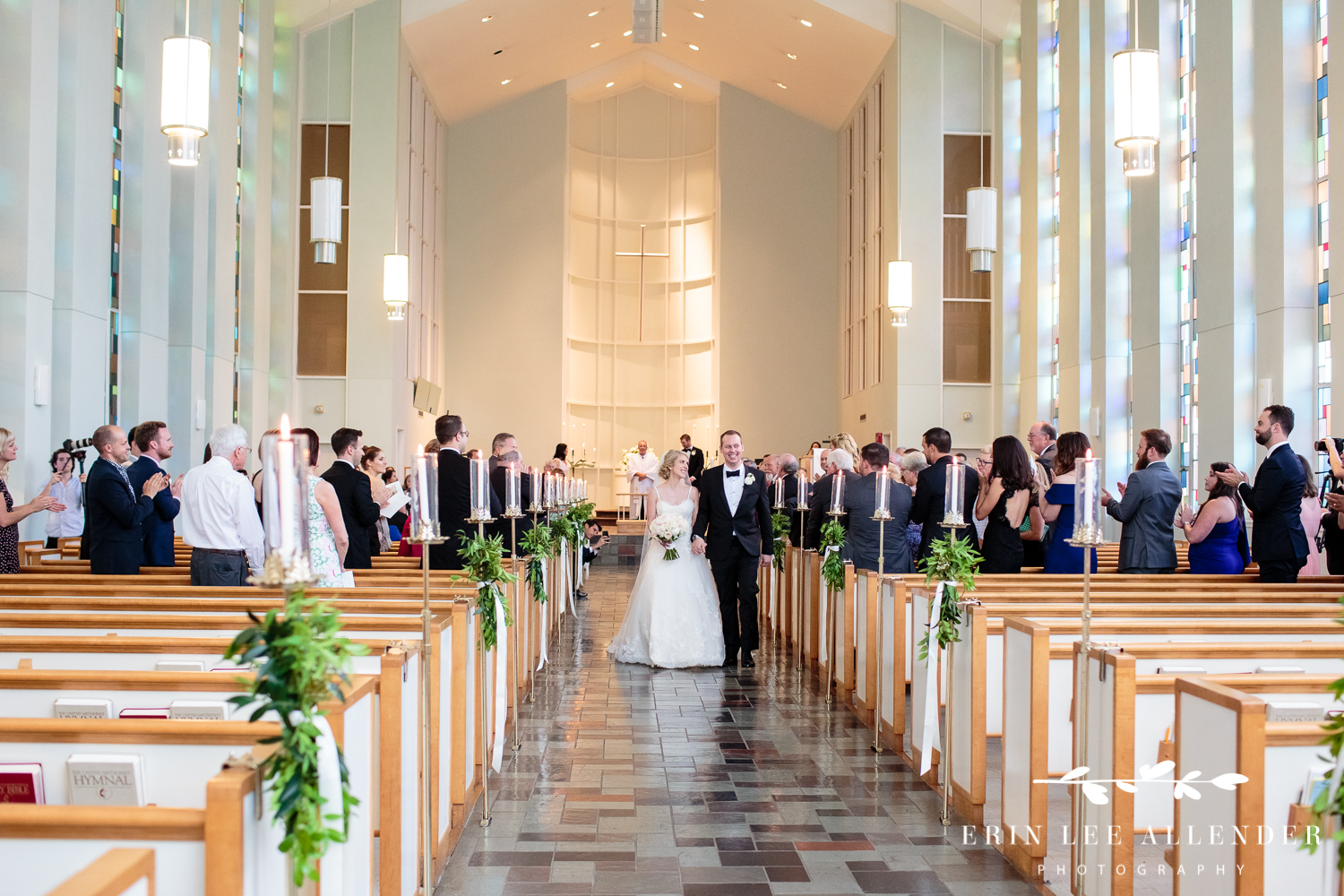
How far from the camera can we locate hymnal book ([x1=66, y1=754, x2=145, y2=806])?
89.2 inches

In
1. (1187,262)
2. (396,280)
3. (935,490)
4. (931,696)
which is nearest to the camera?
(931,696)

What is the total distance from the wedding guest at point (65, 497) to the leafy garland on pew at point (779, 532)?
5.08m

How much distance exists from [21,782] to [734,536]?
5763 millimetres

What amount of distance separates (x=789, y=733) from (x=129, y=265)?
7.28 meters

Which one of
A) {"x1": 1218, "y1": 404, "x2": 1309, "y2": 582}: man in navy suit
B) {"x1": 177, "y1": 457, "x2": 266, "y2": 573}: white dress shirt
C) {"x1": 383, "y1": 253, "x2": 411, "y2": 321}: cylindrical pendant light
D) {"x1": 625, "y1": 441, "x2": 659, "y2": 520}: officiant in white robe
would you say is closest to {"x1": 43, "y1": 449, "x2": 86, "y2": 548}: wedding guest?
{"x1": 177, "y1": 457, "x2": 266, "y2": 573}: white dress shirt

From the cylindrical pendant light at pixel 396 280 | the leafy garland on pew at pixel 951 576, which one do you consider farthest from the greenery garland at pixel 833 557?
the cylindrical pendant light at pixel 396 280

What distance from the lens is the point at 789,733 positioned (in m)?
5.75

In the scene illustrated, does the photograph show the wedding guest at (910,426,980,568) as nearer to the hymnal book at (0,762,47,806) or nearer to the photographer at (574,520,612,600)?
the hymnal book at (0,762,47,806)

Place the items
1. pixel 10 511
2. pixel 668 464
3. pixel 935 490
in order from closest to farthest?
pixel 10 511 → pixel 935 490 → pixel 668 464

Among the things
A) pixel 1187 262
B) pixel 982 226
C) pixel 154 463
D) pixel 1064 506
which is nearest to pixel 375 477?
pixel 154 463

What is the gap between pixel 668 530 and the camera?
303 inches

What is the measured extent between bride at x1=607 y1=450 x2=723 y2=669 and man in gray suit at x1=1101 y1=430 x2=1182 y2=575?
2.83 meters

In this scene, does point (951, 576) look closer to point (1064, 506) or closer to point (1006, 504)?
point (1006, 504)

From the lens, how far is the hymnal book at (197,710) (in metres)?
2.71
